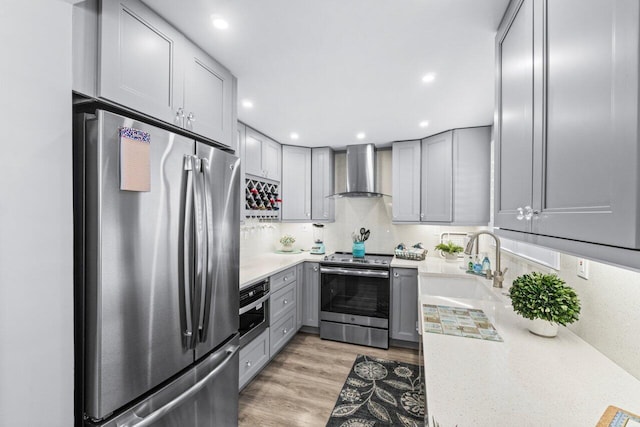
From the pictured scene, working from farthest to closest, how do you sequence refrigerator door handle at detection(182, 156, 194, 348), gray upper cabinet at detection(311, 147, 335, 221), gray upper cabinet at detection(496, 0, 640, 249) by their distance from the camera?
1. gray upper cabinet at detection(311, 147, 335, 221)
2. refrigerator door handle at detection(182, 156, 194, 348)
3. gray upper cabinet at detection(496, 0, 640, 249)

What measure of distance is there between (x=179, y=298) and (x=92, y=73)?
3.30 ft

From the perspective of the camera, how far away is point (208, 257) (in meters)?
1.47

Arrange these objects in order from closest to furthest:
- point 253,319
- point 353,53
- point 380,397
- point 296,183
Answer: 1. point 353,53
2. point 380,397
3. point 253,319
4. point 296,183

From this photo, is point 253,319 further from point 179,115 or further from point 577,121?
point 577,121

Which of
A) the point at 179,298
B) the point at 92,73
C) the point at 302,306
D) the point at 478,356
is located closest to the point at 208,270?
the point at 179,298

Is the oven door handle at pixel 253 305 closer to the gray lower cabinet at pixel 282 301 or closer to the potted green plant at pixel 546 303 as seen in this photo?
the gray lower cabinet at pixel 282 301

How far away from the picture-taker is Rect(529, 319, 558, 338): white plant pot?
1229 mm

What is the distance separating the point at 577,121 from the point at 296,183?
325cm

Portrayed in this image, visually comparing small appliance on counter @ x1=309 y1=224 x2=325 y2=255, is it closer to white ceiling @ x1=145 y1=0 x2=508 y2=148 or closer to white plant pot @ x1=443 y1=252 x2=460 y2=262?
white plant pot @ x1=443 y1=252 x2=460 y2=262

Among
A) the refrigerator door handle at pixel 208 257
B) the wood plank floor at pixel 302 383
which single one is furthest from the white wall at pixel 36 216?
the wood plank floor at pixel 302 383

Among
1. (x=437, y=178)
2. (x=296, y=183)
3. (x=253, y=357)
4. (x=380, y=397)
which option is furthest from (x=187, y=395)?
(x=437, y=178)

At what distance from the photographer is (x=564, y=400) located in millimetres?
818

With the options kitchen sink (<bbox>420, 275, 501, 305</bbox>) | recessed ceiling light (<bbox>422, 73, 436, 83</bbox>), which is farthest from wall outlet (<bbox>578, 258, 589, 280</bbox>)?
recessed ceiling light (<bbox>422, 73, 436, 83</bbox>)

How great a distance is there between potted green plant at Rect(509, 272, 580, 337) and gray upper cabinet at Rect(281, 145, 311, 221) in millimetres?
2783
